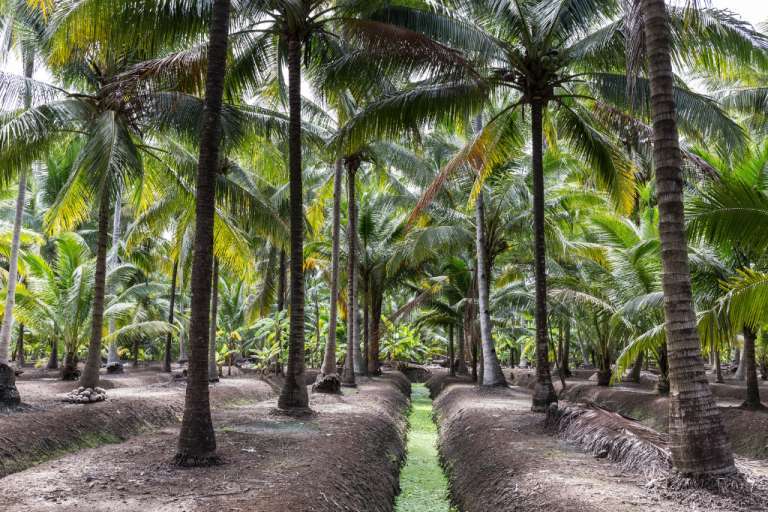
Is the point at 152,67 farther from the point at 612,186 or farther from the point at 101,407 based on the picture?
the point at 612,186

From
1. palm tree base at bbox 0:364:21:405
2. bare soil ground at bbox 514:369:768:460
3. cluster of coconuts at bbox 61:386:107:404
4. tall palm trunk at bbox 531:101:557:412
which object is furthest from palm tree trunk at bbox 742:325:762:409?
palm tree base at bbox 0:364:21:405

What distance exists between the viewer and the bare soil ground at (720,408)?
8.38 meters

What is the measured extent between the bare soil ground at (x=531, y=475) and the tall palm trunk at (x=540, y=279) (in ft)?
1.53

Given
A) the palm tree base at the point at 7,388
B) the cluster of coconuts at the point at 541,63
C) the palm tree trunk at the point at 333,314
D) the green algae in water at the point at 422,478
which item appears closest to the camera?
the green algae in water at the point at 422,478

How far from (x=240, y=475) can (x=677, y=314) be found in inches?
188

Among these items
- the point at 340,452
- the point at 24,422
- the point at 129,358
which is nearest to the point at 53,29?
the point at 24,422

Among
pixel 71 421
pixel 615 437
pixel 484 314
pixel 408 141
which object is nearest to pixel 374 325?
pixel 484 314

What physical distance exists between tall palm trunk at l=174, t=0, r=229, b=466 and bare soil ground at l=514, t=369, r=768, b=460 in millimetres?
7655

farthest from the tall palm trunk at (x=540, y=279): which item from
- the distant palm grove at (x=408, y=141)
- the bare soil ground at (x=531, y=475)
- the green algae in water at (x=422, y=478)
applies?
the green algae in water at (x=422, y=478)

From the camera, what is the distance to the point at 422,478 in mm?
8906

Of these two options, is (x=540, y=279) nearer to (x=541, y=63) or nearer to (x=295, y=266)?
(x=541, y=63)

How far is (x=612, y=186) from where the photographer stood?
11516 mm

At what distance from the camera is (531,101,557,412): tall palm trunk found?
34.3ft

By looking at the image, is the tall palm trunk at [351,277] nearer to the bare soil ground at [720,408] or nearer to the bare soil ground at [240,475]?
the bare soil ground at [720,408]
